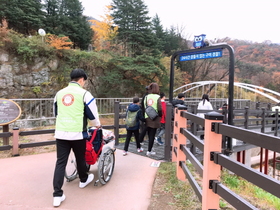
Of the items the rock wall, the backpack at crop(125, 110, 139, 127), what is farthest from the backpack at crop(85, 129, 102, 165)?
the rock wall

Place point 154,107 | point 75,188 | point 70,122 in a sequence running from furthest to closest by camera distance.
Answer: point 154,107 → point 75,188 → point 70,122

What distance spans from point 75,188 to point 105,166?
1.84 feet

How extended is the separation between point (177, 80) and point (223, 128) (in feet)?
72.5

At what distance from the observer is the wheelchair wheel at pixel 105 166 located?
124 inches

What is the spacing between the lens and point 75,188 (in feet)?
10.4

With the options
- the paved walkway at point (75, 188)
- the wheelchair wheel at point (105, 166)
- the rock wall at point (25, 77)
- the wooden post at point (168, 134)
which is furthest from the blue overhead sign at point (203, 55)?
the rock wall at point (25, 77)

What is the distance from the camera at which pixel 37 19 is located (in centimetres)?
1500

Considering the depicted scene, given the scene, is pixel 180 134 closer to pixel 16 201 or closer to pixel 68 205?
pixel 68 205

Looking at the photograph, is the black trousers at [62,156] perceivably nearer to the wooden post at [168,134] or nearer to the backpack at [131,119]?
the backpack at [131,119]

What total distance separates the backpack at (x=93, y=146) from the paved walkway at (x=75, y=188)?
46 cm

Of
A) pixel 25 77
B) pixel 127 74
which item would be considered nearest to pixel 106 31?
pixel 127 74

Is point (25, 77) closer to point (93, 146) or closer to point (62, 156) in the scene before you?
point (93, 146)

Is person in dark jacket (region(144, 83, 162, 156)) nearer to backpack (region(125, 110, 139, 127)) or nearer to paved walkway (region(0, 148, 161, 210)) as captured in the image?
backpack (region(125, 110, 139, 127))

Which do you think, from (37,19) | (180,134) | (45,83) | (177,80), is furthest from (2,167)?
(177,80)
